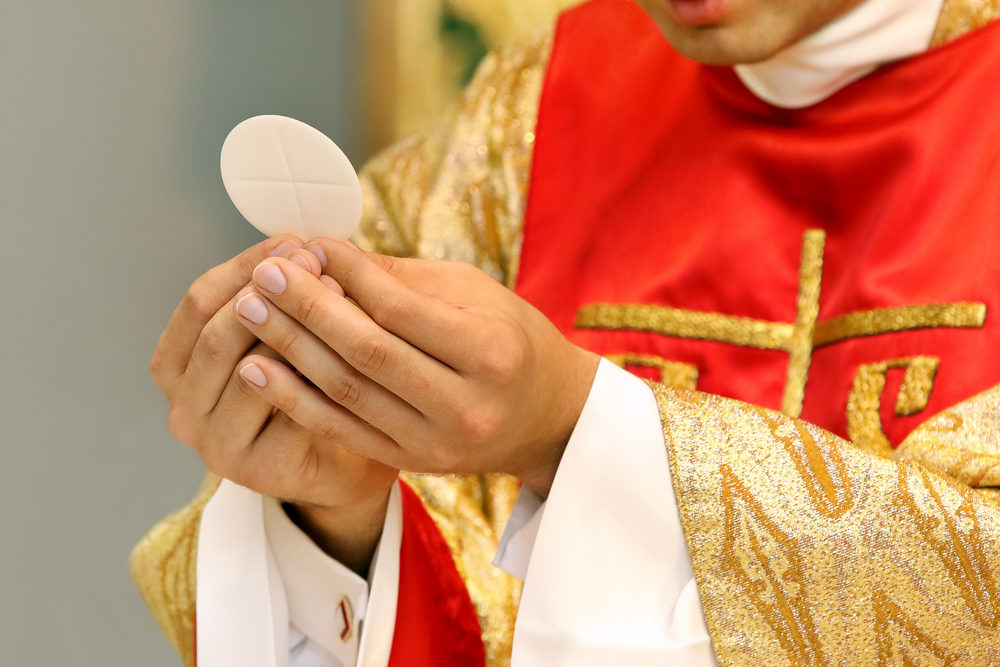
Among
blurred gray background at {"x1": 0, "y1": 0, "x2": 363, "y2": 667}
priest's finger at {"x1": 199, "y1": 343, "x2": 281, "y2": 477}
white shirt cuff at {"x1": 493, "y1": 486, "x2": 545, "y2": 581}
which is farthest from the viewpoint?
blurred gray background at {"x1": 0, "y1": 0, "x2": 363, "y2": 667}

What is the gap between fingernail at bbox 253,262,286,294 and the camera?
27.7 inches

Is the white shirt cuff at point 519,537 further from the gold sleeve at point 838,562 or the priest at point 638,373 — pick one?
the gold sleeve at point 838,562

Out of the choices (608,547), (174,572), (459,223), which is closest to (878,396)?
(608,547)

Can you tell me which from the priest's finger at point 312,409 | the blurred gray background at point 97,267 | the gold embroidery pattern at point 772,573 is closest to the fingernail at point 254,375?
the priest's finger at point 312,409

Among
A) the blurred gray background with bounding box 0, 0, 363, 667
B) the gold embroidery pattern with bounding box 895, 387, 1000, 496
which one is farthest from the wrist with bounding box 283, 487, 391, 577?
the blurred gray background with bounding box 0, 0, 363, 667

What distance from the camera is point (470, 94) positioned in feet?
4.72

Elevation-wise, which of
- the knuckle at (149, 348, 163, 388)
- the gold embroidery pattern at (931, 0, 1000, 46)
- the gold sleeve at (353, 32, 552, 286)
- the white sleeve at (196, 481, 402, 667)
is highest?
the gold embroidery pattern at (931, 0, 1000, 46)

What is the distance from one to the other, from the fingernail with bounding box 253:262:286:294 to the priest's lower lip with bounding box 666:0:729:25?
1.74 feet

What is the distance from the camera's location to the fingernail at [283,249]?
77 cm

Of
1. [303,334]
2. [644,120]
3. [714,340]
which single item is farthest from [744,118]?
[303,334]

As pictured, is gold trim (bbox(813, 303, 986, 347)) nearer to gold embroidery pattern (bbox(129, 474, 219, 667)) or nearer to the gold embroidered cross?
the gold embroidered cross

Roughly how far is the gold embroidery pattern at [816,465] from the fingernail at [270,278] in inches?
14.8

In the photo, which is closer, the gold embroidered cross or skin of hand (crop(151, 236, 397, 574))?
skin of hand (crop(151, 236, 397, 574))

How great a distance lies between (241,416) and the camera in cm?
83
